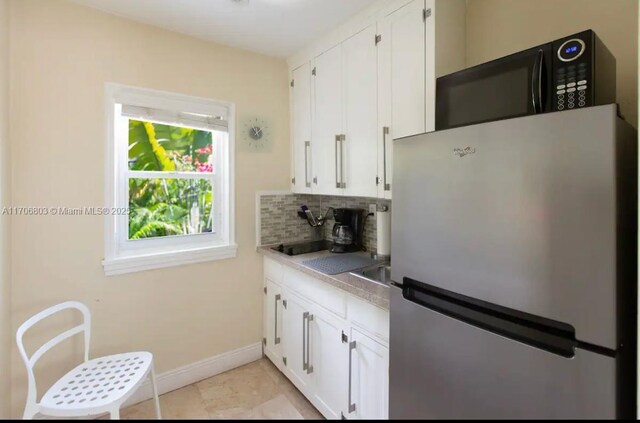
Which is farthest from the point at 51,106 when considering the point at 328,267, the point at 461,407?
the point at 461,407

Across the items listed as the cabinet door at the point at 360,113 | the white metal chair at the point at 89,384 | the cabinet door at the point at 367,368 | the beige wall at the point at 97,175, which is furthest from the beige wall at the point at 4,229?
the cabinet door at the point at 360,113

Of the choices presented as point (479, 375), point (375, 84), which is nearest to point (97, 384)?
point (479, 375)

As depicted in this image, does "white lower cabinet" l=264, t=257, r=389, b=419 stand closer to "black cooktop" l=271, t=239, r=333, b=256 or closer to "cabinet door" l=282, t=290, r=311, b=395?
"cabinet door" l=282, t=290, r=311, b=395

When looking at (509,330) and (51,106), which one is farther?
(51,106)

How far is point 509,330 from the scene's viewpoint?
31.4 inches

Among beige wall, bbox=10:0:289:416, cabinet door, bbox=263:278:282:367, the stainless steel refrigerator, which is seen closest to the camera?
the stainless steel refrigerator

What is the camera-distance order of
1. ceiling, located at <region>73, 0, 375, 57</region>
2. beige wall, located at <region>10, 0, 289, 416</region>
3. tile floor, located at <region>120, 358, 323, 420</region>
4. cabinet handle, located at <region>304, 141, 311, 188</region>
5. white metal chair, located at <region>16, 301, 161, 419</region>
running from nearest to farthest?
Result: 1. tile floor, located at <region>120, 358, 323, 420</region>
2. white metal chair, located at <region>16, 301, 161, 419</region>
3. beige wall, located at <region>10, 0, 289, 416</region>
4. ceiling, located at <region>73, 0, 375, 57</region>
5. cabinet handle, located at <region>304, 141, 311, 188</region>

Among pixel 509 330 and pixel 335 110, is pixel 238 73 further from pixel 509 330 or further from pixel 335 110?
pixel 509 330

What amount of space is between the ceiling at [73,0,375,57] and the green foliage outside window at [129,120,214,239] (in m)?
0.59

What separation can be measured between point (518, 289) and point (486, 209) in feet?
0.71

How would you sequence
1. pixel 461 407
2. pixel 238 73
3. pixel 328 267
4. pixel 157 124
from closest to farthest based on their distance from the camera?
pixel 461 407, pixel 328 267, pixel 157 124, pixel 238 73

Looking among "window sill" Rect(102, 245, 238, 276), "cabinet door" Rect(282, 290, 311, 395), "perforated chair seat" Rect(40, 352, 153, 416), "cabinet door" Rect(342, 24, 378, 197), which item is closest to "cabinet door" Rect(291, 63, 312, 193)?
"cabinet door" Rect(342, 24, 378, 197)

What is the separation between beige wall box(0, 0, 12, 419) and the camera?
52.6 inches

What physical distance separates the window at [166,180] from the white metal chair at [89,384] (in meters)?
0.47
